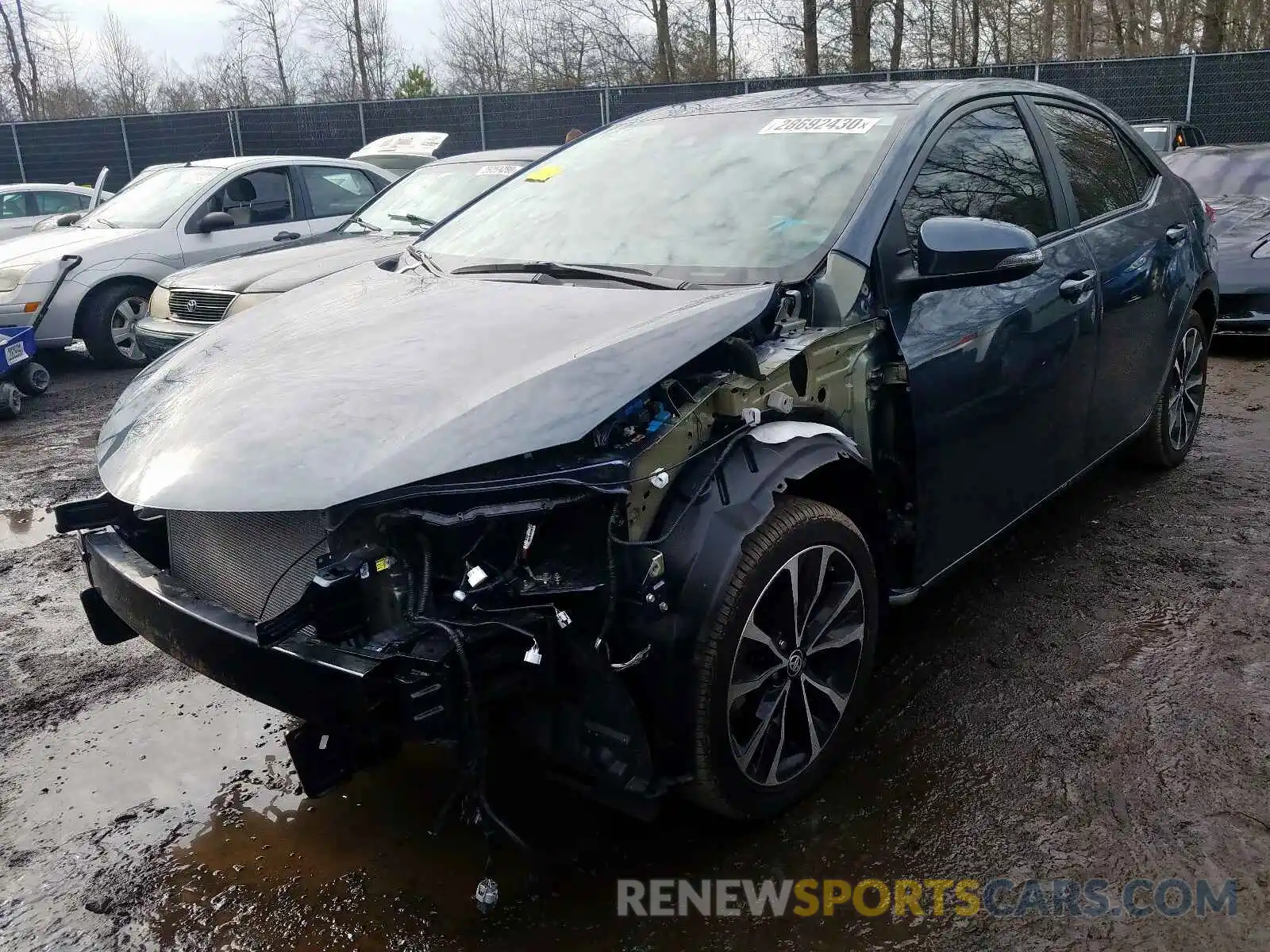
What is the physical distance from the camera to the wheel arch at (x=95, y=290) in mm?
8242

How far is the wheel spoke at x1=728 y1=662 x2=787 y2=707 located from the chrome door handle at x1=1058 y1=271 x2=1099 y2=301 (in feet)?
5.86

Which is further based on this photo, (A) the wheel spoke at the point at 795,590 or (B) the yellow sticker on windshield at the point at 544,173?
(B) the yellow sticker on windshield at the point at 544,173

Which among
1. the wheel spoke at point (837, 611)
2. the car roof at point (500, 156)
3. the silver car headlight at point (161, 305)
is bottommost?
the wheel spoke at point (837, 611)

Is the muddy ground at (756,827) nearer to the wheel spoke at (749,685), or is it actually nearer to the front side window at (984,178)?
the wheel spoke at (749,685)

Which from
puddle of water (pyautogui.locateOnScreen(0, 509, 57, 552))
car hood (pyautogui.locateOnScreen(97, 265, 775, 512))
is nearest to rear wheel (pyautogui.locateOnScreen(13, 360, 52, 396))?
puddle of water (pyautogui.locateOnScreen(0, 509, 57, 552))

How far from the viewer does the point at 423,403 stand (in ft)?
7.00

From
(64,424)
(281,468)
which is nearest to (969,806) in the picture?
(281,468)

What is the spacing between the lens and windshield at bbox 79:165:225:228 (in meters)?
8.76

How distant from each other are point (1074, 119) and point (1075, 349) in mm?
1120

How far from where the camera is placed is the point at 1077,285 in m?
3.43

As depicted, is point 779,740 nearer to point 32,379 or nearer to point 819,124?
point 819,124

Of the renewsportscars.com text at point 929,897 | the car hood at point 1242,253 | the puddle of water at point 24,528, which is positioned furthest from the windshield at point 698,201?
the car hood at point 1242,253

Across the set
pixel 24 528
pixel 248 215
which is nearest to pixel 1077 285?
pixel 24 528

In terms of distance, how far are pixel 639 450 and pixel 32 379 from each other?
702cm
